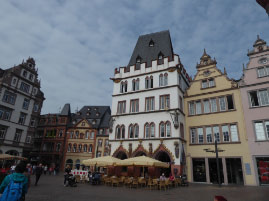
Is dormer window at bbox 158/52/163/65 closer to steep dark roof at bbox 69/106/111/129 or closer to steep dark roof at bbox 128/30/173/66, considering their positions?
steep dark roof at bbox 128/30/173/66

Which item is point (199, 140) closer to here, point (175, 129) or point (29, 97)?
point (175, 129)

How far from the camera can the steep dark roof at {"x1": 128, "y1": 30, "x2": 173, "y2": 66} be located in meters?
32.0

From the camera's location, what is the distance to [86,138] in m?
51.2

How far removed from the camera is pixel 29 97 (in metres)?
41.4

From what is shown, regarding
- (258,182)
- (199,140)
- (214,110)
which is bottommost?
(258,182)

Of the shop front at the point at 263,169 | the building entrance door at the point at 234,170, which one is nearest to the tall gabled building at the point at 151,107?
the building entrance door at the point at 234,170

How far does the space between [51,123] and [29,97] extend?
16.3m

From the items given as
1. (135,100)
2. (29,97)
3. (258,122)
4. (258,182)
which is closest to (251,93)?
(258,122)

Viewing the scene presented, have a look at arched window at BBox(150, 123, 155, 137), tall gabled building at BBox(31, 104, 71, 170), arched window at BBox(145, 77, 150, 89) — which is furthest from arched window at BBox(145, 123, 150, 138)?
tall gabled building at BBox(31, 104, 71, 170)

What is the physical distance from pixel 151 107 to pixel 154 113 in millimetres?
1204

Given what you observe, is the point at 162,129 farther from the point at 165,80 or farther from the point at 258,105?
the point at 258,105

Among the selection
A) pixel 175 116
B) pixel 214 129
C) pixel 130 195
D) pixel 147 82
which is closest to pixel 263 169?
pixel 214 129

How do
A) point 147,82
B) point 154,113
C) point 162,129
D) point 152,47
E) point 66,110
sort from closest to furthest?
point 162,129
point 154,113
point 147,82
point 152,47
point 66,110

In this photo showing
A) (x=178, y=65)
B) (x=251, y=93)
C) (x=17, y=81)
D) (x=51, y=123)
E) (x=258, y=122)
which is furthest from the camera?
(x=51, y=123)
